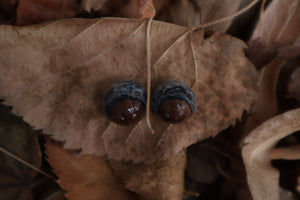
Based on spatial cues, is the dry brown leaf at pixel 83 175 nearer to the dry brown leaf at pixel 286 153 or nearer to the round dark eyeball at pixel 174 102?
the round dark eyeball at pixel 174 102

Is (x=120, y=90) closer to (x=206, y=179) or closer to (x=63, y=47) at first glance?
(x=63, y=47)

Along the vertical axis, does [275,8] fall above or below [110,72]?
above

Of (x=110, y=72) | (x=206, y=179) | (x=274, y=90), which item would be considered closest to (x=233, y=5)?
(x=274, y=90)

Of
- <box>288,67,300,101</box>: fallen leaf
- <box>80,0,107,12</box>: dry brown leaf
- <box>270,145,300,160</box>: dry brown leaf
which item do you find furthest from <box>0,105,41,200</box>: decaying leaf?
<box>288,67,300,101</box>: fallen leaf

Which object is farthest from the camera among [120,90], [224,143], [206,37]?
[224,143]

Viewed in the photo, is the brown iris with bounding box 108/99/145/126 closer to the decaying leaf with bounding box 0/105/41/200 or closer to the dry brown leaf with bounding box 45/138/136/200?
the dry brown leaf with bounding box 45/138/136/200

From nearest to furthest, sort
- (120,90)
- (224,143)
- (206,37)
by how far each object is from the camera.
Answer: (120,90), (206,37), (224,143)

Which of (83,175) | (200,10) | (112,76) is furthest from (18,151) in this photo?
(200,10)

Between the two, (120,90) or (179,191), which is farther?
(179,191)
